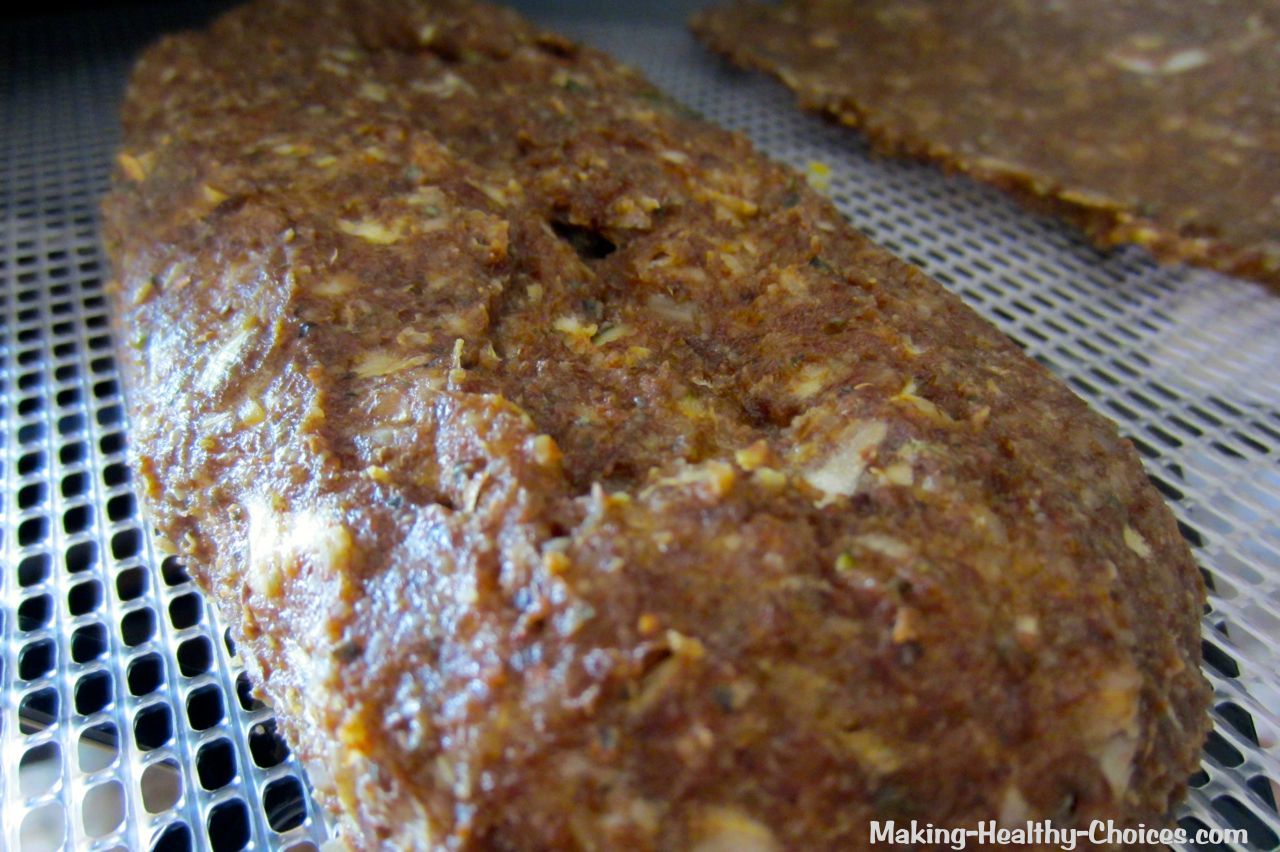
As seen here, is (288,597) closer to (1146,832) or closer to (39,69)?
(1146,832)

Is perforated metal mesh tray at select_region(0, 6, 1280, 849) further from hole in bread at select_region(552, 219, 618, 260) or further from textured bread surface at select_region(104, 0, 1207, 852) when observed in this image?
hole in bread at select_region(552, 219, 618, 260)

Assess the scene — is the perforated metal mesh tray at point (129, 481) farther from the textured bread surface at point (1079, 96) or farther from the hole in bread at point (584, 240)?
the hole in bread at point (584, 240)

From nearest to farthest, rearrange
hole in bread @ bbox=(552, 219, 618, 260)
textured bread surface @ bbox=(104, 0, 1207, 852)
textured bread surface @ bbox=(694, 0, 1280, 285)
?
textured bread surface @ bbox=(104, 0, 1207, 852) < hole in bread @ bbox=(552, 219, 618, 260) < textured bread surface @ bbox=(694, 0, 1280, 285)

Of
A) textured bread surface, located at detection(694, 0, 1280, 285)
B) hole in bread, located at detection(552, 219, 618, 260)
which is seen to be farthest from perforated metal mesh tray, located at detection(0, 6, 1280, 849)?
hole in bread, located at detection(552, 219, 618, 260)

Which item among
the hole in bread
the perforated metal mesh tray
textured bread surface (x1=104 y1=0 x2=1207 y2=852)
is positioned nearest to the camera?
textured bread surface (x1=104 y1=0 x2=1207 y2=852)

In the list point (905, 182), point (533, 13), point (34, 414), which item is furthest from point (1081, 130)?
point (34, 414)
